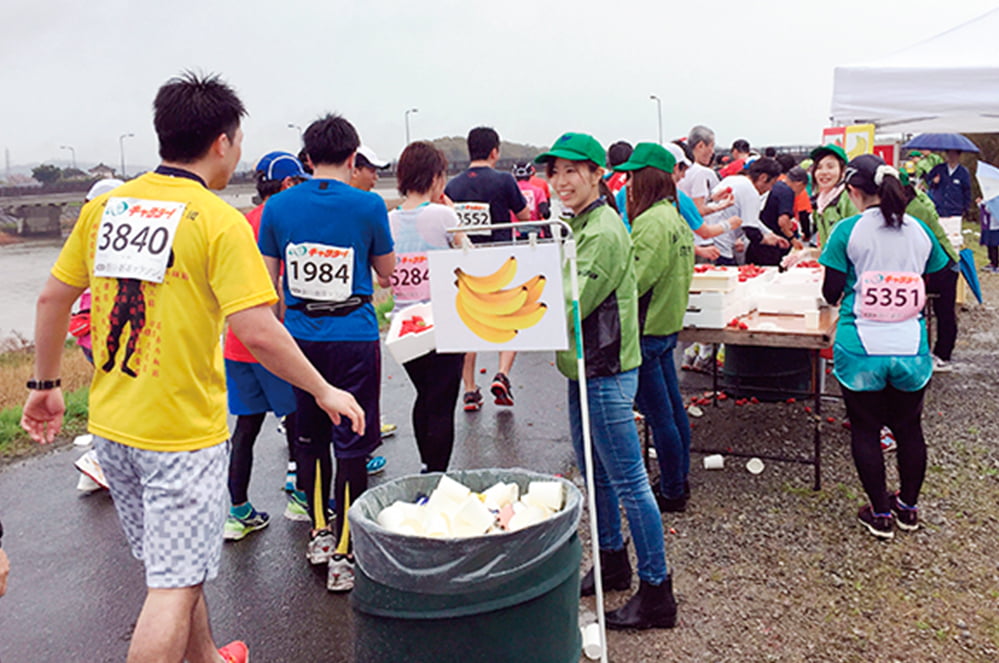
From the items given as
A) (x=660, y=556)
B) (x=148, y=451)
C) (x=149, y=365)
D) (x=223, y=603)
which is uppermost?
(x=149, y=365)

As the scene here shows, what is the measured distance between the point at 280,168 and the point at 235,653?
2567 millimetres

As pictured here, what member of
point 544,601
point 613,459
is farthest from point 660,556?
point 544,601

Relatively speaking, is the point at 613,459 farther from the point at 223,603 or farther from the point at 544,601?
the point at 223,603

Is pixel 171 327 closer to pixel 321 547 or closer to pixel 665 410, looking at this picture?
pixel 321 547

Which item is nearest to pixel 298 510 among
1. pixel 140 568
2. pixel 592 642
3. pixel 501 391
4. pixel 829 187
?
pixel 140 568

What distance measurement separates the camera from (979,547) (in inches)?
153

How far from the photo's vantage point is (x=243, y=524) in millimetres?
4293

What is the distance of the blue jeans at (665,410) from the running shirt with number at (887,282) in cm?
94

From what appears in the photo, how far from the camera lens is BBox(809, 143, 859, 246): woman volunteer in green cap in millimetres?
5516

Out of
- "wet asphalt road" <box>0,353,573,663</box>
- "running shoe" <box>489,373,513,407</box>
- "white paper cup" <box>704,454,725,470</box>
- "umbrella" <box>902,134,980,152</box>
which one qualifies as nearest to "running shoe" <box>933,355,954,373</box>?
"white paper cup" <box>704,454,725,470</box>

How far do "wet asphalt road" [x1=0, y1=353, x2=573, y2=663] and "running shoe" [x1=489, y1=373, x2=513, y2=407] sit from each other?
308 millimetres

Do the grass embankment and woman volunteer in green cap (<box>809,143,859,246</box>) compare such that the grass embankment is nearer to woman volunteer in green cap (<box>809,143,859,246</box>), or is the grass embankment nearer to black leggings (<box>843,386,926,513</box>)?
black leggings (<box>843,386,926,513</box>)

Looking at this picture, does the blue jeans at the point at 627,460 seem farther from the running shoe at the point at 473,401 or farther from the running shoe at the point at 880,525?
the running shoe at the point at 473,401

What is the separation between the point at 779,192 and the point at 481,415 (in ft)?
12.9
